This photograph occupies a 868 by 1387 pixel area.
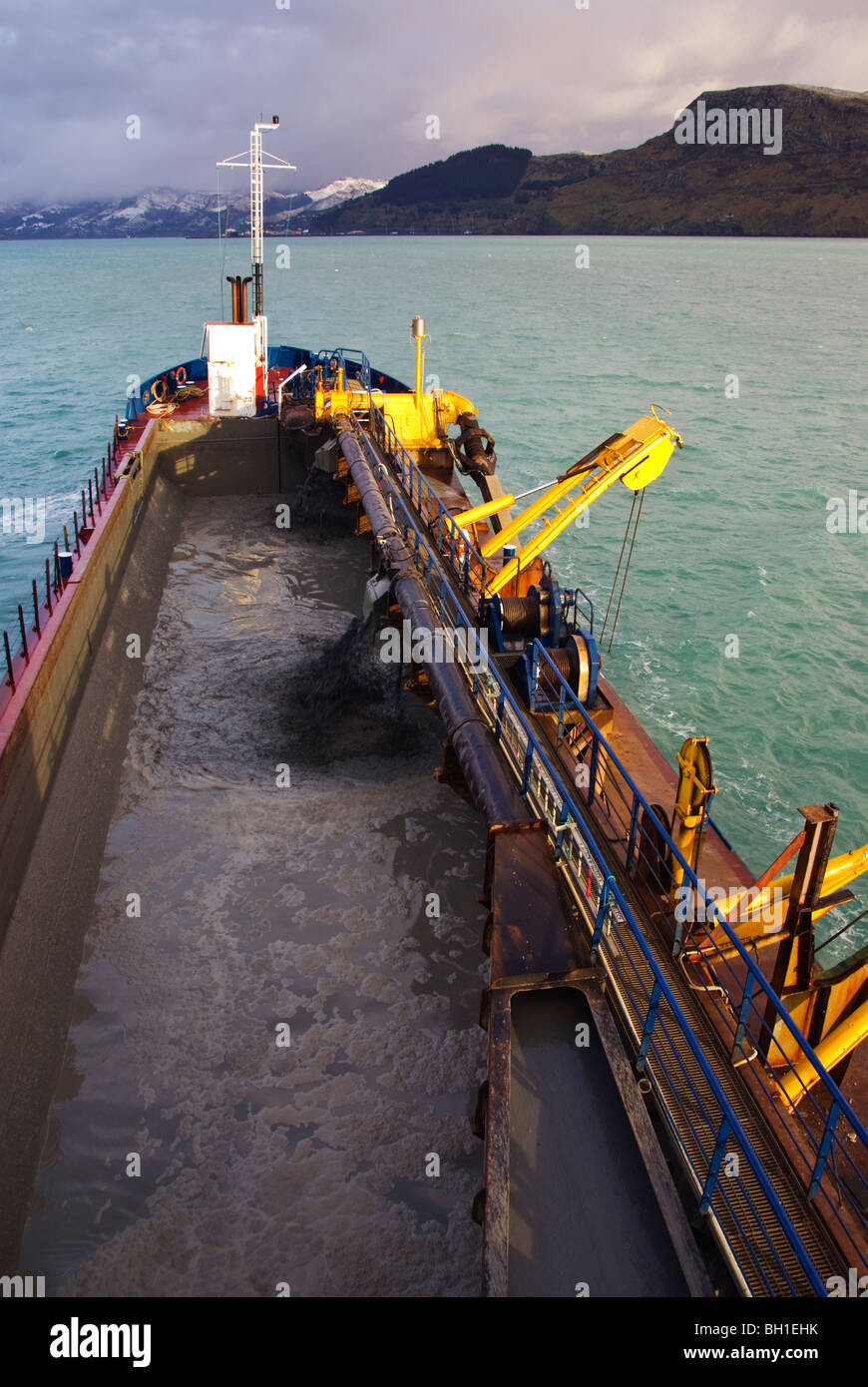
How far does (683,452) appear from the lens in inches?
1655

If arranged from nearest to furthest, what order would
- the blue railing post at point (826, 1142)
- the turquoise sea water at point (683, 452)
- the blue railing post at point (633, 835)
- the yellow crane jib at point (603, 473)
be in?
1. the blue railing post at point (826, 1142)
2. the blue railing post at point (633, 835)
3. the yellow crane jib at point (603, 473)
4. the turquoise sea water at point (683, 452)

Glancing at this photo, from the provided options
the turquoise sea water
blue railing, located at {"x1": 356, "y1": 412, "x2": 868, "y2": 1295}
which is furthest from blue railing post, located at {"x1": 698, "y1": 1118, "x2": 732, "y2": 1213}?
the turquoise sea water

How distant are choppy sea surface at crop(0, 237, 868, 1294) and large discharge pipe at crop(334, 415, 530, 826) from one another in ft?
7.97

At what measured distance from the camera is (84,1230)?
26.1 feet

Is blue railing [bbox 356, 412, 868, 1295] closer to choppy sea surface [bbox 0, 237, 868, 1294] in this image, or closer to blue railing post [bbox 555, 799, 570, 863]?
blue railing post [bbox 555, 799, 570, 863]

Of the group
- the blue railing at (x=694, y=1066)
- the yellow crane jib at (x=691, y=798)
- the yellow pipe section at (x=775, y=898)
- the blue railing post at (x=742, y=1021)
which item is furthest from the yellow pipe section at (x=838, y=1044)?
the yellow crane jib at (x=691, y=798)

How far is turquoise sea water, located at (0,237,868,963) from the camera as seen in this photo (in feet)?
64.2

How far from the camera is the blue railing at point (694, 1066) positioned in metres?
5.42

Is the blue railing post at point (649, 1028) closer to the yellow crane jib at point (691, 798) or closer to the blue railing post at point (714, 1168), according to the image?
the blue railing post at point (714, 1168)

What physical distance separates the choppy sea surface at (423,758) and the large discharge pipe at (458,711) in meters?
2.43

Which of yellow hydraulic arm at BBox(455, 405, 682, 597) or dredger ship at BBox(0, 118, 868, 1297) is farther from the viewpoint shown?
yellow hydraulic arm at BBox(455, 405, 682, 597)
